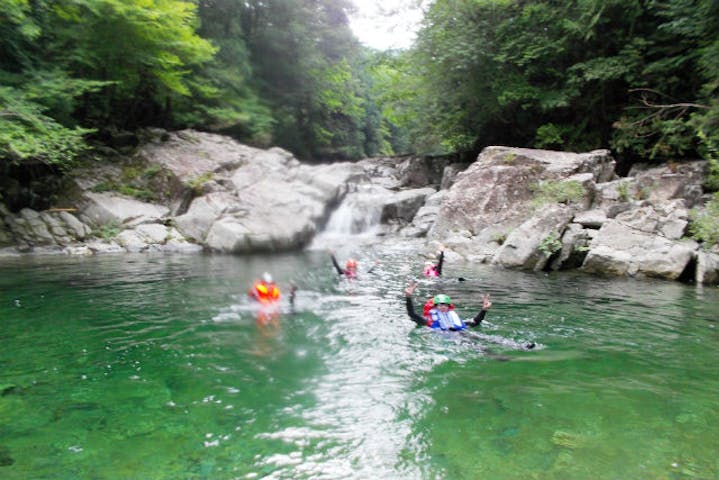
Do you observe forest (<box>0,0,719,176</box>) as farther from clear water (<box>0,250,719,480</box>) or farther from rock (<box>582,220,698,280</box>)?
clear water (<box>0,250,719,480</box>)

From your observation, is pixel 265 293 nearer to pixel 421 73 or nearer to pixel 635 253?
pixel 635 253

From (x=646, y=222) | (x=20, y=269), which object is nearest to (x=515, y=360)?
(x=646, y=222)

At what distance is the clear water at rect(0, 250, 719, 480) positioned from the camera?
416cm

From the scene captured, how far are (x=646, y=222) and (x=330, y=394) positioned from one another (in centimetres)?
1289

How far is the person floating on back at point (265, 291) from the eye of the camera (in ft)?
28.0

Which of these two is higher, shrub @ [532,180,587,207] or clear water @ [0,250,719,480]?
shrub @ [532,180,587,207]

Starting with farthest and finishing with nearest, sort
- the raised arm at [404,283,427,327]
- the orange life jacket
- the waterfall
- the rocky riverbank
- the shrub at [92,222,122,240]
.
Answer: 1. the waterfall
2. the shrub at [92,222,122,240]
3. the rocky riverbank
4. the orange life jacket
5. the raised arm at [404,283,427,327]

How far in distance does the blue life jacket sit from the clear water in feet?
0.75

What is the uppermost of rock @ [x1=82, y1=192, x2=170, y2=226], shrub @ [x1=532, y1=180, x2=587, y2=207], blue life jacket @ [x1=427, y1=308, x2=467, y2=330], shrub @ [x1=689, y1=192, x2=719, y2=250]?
shrub @ [x1=532, y1=180, x2=587, y2=207]

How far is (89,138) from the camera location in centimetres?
2241

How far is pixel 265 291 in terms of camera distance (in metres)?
8.54

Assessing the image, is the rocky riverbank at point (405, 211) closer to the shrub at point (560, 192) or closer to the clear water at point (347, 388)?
the shrub at point (560, 192)

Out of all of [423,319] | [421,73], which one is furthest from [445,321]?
[421,73]

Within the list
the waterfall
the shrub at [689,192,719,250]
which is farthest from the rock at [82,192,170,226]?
the shrub at [689,192,719,250]
